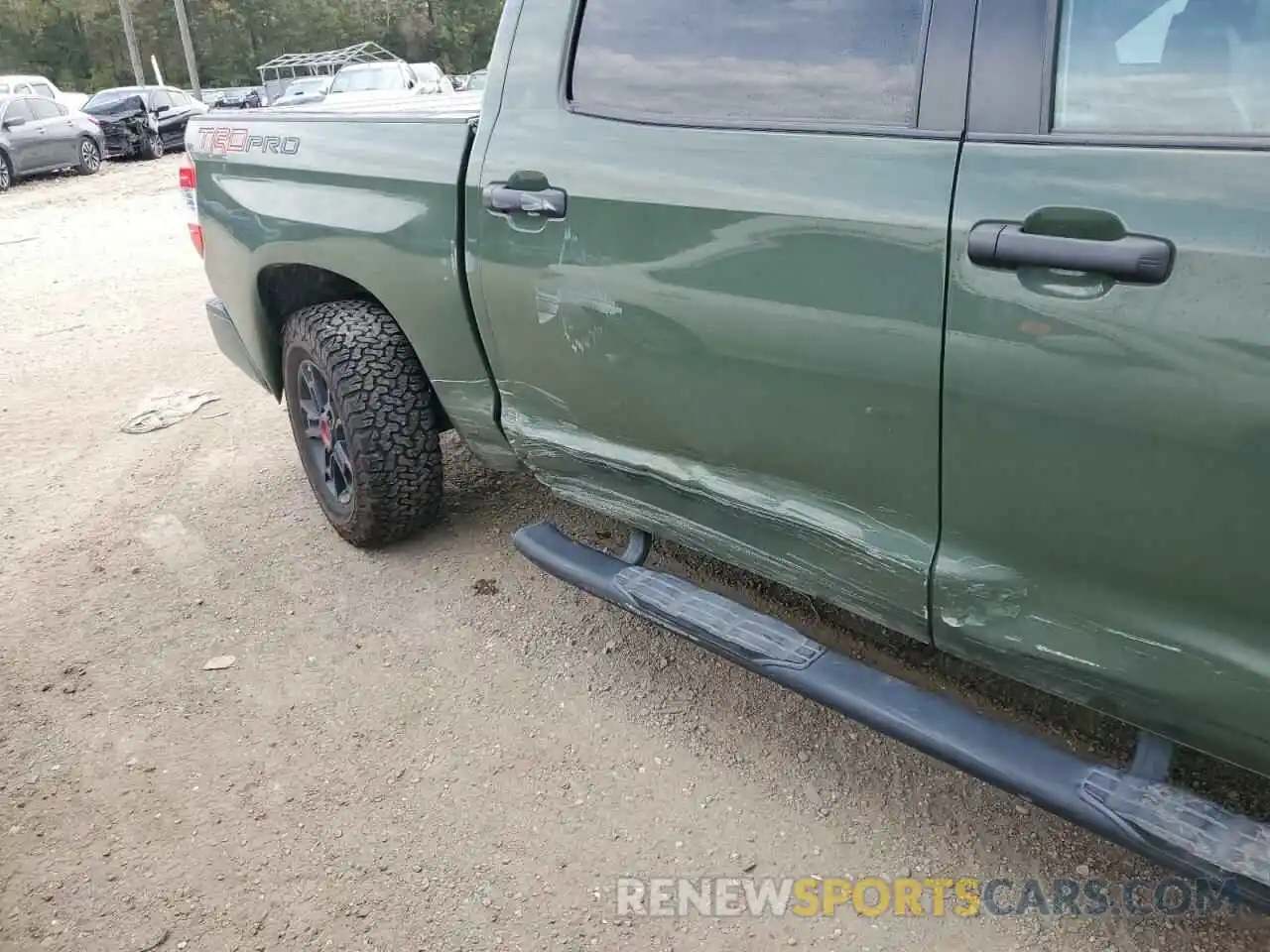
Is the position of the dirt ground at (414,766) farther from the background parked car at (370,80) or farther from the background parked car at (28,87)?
the background parked car at (370,80)

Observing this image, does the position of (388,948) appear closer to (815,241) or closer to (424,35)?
(815,241)

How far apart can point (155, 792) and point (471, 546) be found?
4.13 ft

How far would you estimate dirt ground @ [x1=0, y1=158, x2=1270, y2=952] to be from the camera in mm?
2018

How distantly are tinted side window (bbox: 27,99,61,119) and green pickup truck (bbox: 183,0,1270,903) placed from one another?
52.3 feet

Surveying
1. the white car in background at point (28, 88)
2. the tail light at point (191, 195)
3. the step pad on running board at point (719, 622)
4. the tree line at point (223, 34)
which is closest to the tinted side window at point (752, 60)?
the step pad on running board at point (719, 622)

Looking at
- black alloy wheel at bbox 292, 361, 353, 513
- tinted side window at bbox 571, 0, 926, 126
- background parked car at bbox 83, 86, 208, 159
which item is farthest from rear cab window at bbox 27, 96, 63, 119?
tinted side window at bbox 571, 0, 926, 126

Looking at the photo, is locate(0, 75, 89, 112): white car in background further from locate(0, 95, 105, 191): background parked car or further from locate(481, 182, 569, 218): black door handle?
locate(481, 182, 569, 218): black door handle

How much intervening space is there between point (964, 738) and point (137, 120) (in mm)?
21003

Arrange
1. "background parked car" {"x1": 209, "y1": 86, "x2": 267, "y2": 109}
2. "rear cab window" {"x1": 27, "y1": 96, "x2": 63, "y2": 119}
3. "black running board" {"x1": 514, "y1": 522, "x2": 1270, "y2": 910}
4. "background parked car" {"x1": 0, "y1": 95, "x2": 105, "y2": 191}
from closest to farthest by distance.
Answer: "black running board" {"x1": 514, "y1": 522, "x2": 1270, "y2": 910} → "background parked car" {"x1": 0, "y1": 95, "x2": 105, "y2": 191} → "rear cab window" {"x1": 27, "y1": 96, "x2": 63, "y2": 119} → "background parked car" {"x1": 209, "y1": 86, "x2": 267, "y2": 109}

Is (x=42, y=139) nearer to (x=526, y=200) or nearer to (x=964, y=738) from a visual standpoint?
(x=526, y=200)

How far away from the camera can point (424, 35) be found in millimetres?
46000

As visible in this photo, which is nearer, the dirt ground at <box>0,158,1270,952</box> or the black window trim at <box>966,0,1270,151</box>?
the black window trim at <box>966,0,1270,151</box>

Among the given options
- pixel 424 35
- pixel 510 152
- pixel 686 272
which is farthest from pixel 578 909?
pixel 424 35

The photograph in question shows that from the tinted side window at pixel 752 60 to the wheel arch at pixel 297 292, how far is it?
1171 mm
